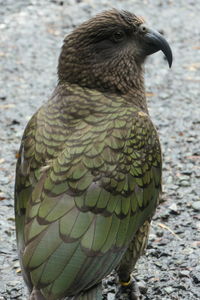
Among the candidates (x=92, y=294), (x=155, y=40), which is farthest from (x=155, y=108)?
(x=92, y=294)

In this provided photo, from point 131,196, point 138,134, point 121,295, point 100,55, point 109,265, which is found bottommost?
point 121,295

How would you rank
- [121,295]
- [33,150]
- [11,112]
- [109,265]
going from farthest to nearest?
[11,112]
[121,295]
[33,150]
[109,265]

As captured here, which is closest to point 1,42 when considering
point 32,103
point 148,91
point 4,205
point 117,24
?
point 32,103

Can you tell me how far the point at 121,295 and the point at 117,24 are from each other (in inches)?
76.0

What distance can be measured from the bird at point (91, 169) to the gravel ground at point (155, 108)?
0.50m

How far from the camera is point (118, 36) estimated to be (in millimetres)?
4574

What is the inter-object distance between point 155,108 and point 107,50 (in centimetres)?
285

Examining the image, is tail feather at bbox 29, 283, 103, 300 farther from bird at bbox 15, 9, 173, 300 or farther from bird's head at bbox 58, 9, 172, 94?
bird's head at bbox 58, 9, 172, 94

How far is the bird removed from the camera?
3.79 meters

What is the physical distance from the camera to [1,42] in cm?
866

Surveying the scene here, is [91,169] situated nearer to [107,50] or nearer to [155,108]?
[107,50]

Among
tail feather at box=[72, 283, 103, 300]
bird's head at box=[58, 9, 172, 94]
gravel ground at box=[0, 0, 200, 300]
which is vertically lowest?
gravel ground at box=[0, 0, 200, 300]

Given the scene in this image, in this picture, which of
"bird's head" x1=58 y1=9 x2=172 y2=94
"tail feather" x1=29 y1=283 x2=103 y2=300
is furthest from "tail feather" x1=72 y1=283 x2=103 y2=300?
"bird's head" x1=58 y1=9 x2=172 y2=94

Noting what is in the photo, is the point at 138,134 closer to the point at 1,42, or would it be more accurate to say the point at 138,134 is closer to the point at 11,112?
the point at 11,112
